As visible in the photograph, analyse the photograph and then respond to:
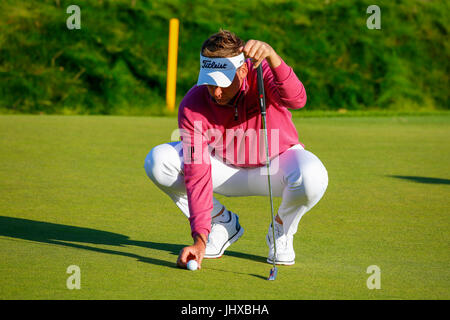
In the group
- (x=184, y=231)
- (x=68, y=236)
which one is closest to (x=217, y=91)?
(x=184, y=231)

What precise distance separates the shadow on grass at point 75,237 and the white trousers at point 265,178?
28 centimetres

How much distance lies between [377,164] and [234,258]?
4.40m

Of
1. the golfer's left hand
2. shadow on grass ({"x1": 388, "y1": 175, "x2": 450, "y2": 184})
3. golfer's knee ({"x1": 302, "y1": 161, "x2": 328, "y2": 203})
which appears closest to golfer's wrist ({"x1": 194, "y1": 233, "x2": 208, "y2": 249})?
golfer's knee ({"x1": 302, "y1": 161, "x2": 328, "y2": 203})

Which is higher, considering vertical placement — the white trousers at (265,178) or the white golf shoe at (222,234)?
the white trousers at (265,178)

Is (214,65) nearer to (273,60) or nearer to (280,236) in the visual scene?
(273,60)

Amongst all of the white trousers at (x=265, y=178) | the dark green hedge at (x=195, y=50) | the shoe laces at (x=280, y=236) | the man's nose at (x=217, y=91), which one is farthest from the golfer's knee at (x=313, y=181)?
the dark green hedge at (x=195, y=50)

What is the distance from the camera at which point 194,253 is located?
3662mm

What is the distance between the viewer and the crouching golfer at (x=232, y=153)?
3.67 meters

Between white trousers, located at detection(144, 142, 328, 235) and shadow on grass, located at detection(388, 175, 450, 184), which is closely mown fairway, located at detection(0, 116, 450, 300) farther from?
white trousers, located at detection(144, 142, 328, 235)

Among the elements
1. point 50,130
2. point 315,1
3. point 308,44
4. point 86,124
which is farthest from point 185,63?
point 50,130

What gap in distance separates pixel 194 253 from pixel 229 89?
85 cm

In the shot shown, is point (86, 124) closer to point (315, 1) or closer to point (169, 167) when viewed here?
point (169, 167)

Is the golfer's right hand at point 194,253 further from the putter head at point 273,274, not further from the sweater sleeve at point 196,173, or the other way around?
the putter head at point 273,274
